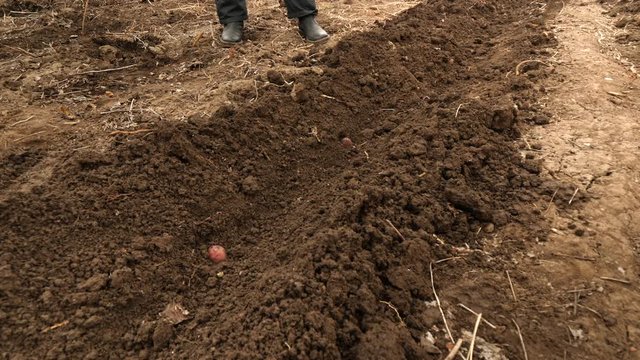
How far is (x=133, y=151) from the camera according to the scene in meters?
2.47

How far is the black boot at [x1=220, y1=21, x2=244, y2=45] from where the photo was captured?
365cm

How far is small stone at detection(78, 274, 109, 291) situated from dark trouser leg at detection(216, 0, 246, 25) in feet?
7.96

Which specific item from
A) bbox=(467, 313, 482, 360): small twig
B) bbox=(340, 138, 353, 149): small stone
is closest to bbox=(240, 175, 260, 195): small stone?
bbox=(340, 138, 353, 149): small stone

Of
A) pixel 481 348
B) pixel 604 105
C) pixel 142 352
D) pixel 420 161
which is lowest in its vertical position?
pixel 142 352

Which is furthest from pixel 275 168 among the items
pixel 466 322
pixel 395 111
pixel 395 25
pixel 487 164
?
pixel 395 25

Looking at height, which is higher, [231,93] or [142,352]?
[231,93]

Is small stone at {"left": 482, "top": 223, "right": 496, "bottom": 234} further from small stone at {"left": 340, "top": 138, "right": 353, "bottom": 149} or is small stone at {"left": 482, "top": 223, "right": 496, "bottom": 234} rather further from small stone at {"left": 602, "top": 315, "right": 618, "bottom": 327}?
small stone at {"left": 340, "top": 138, "right": 353, "bottom": 149}

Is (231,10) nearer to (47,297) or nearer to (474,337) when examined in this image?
(47,297)

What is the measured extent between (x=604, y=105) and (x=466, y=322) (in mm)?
1943

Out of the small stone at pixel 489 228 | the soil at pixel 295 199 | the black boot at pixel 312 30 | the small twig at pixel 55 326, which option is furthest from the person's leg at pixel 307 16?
the small twig at pixel 55 326

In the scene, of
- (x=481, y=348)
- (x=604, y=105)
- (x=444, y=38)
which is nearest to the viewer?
(x=481, y=348)

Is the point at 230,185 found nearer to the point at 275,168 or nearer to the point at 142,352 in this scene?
the point at 275,168

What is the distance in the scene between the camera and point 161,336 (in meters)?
1.80

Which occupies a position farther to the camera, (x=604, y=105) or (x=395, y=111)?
(x=395, y=111)
